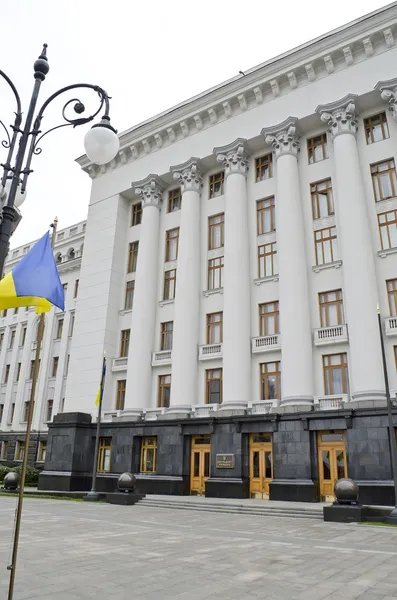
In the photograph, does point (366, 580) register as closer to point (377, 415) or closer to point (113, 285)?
point (377, 415)

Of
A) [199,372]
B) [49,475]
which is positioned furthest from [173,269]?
[49,475]

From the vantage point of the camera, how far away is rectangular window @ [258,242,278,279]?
29.1 meters

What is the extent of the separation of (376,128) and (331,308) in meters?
11.1

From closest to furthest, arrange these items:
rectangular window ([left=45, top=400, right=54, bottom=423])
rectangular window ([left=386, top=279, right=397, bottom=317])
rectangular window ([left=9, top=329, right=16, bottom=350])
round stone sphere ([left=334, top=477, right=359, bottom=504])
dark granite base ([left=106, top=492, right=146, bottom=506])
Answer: round stone sphere ([left=334, top=477, right=359, bottom=504]), dark granite base ([left=106, top=492, right=146, bottom=506]), rectangular window ([left=386, top=279, right=397, bottom=317]), rectangular window ([left=45, top=400, right=54, bottom=423]), rectangular window ([left=9, top=329, right=16, bottom=350])

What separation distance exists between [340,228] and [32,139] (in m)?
20.8

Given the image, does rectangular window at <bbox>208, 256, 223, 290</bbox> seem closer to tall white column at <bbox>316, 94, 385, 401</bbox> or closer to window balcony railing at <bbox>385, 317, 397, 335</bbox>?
tall white column at <bbox>316, 94, 385, 401</bbox>

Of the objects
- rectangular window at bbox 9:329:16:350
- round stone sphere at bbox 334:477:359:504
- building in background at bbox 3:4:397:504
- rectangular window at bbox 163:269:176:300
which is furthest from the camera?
rectangular window at bbox 9:329:16:350

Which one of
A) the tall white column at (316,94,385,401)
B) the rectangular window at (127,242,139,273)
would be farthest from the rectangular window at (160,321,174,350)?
the tall white column at (316,94,385,401)

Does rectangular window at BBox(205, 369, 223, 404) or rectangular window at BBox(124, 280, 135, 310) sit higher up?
rectangular window at BBox(124, 280, 135, 310)

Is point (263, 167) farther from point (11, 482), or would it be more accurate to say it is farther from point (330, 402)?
point (11, 482)

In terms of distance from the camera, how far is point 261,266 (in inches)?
1169

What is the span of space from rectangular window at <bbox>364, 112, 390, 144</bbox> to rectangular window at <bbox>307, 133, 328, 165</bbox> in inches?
101

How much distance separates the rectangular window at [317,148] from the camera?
29.6 m

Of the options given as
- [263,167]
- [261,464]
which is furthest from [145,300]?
[261,464]
